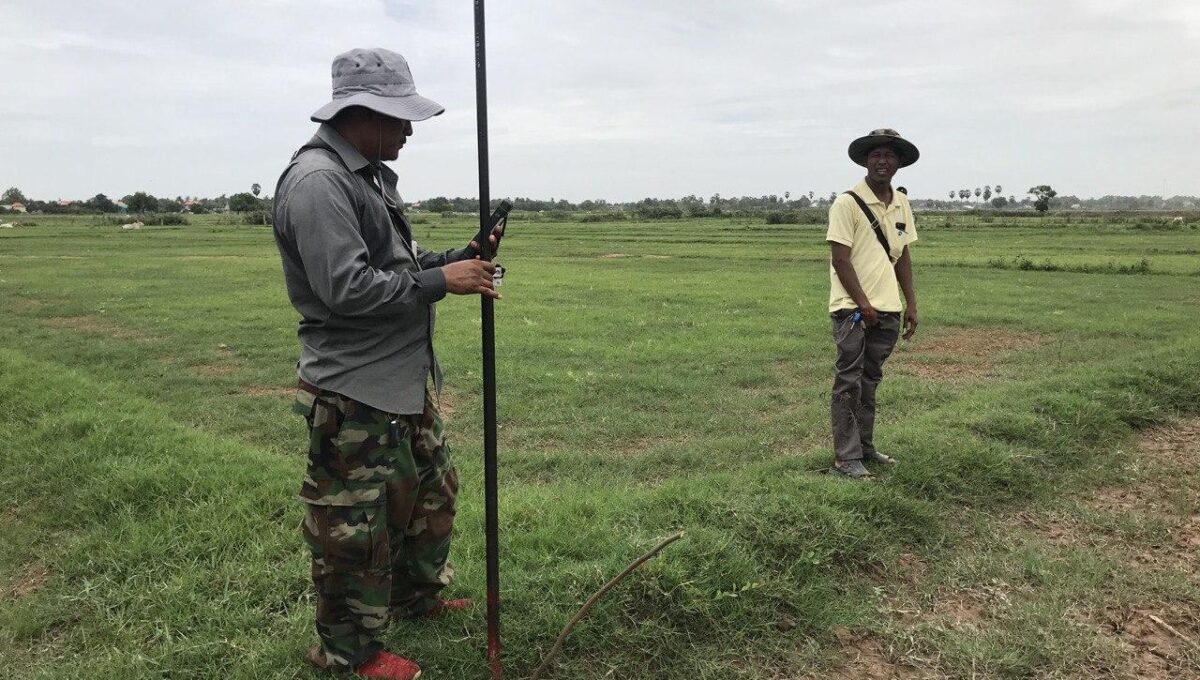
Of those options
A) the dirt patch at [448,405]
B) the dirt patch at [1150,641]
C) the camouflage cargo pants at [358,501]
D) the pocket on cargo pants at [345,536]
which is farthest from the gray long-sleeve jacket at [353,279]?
the dirt patch at [448,405]

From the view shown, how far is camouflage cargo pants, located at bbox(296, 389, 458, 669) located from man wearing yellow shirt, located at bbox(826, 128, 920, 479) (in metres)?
2.77

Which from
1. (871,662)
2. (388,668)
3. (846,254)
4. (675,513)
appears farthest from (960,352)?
(388,668)

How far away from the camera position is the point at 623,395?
823 centimetres

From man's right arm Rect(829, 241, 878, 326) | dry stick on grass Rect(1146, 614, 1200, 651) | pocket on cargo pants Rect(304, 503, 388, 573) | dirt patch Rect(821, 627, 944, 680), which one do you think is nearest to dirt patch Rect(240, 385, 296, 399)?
pocket on cargo pants Rect(304, 503, 388, 573)

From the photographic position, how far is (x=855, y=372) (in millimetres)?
4797

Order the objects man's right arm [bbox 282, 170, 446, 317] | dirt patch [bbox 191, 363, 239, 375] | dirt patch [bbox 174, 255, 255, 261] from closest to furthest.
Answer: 1. man's right arm [bbox 282, 170, 446, 317]
2. dirt patch [bbox 191, 363, 239, 375]
3. dirt patch [bbox 174, 255, 255, 261]

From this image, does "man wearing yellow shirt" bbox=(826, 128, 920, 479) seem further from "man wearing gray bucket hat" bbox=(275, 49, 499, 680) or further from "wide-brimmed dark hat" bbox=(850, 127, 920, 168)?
"man wearing gray bucket hat" bbox=(275, 49, 499, 680)

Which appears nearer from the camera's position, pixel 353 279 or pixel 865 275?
pixel 353 279

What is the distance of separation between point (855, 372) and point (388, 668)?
325 cm

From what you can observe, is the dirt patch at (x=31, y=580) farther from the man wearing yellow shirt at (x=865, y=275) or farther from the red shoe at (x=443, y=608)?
the man wearing yellow shirt at (x=865, y=275)

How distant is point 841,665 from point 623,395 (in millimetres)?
5114

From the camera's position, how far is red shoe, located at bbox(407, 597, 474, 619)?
332 centimetres

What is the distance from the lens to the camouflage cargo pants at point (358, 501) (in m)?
2.72

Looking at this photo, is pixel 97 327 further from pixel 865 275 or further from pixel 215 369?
pixel 865 275
